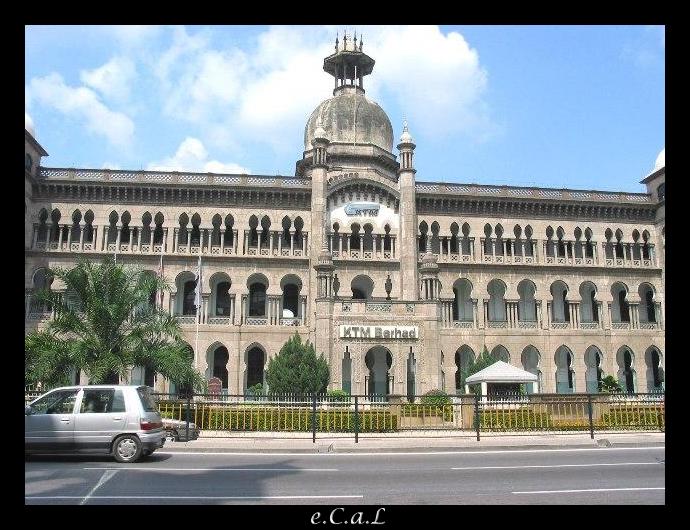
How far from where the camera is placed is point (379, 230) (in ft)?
136

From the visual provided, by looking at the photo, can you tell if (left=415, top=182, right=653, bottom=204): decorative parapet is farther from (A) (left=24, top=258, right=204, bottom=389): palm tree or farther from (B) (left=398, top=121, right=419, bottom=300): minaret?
(A) (left=24, top=258, right=204, bottom=389): palm tree

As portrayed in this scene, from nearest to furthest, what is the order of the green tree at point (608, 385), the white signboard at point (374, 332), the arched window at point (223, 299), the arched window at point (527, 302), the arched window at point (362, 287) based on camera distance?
the white signboard at point (374, 332), the green tree at point (608, 385), the arched window at point (362, 287), the arched window at point (223, 299), the arched window at point (527, 302)

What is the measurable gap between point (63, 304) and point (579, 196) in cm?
3508

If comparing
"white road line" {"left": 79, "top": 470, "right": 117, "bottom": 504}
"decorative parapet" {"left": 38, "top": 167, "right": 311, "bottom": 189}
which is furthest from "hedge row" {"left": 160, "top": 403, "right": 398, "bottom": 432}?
"decorative parapet" {"left": 38, "top": 167, "right": 311, "bottom": 189}

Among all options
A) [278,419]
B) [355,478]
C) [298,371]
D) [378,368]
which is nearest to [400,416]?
[278,419]

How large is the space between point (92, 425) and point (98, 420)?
0.16 m

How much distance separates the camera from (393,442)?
1838 cm

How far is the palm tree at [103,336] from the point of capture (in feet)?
74.7

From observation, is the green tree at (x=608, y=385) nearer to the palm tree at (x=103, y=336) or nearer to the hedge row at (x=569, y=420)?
the hedge row at (x=569, y=420)

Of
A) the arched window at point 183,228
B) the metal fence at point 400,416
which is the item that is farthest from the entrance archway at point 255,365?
the metal fence at point 400,416

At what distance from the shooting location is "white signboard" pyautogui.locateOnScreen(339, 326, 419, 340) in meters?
33.1

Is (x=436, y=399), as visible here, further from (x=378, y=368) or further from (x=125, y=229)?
(x=125, y=229)

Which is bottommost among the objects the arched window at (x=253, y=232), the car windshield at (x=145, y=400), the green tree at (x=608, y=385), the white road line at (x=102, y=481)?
the green tree at (x=608, y=385)

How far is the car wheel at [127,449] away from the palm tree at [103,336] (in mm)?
9246
